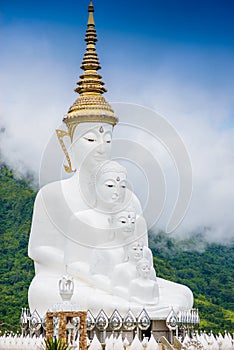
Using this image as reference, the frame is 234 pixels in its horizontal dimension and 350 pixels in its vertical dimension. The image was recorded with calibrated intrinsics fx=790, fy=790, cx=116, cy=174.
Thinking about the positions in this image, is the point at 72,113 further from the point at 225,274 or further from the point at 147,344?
the point at 225,274

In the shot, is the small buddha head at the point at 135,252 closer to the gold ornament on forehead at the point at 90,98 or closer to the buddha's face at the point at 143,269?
the buddha's face at the point at 143,269

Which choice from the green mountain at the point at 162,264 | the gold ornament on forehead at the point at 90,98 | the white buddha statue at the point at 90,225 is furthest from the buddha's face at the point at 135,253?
the green mountain at the point at 162,264

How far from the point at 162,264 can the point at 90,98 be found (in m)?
8.58

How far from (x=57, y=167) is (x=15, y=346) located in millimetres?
4888

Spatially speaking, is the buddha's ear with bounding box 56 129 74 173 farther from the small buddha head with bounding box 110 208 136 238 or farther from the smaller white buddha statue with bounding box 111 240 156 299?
the smaller white buddha statue with bounding box 111 240 156 299

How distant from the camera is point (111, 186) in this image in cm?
1597

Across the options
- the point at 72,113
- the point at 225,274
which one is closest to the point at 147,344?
the point at 72,113

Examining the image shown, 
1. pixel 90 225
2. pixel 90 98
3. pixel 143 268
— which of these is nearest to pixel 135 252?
pixel 143 268

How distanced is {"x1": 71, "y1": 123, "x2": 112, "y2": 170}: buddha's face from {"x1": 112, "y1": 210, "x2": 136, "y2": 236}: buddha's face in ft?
4.67

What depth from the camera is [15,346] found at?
44.4 ft

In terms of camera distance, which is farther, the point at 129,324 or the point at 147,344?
the point at 129,324

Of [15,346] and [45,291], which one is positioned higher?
[45,291]

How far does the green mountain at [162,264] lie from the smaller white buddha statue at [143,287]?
564 centimetres

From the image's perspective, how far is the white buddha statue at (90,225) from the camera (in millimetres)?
15227
